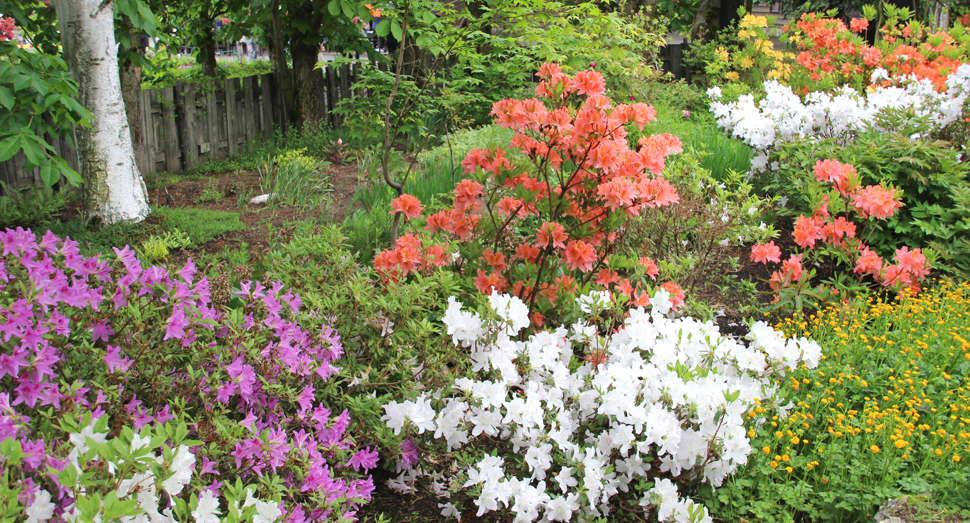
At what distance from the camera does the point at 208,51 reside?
11109mm

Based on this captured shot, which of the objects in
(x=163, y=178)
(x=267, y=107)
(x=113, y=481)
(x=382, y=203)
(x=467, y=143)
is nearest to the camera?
(x=113, y=481)

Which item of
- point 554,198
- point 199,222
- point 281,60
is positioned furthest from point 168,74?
point 554,198

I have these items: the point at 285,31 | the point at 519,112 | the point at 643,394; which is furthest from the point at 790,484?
the point at 285,31

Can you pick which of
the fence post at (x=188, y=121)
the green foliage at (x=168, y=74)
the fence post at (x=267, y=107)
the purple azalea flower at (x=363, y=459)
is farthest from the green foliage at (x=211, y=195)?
the purple azalea flower at (x=363, y=459)

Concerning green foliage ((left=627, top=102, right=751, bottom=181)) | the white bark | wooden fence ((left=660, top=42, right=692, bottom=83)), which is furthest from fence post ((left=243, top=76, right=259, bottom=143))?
wooden fence ((left=660, top=42, right=692, bottom=83))

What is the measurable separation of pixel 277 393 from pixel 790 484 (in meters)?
1.61

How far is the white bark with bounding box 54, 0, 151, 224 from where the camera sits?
4.33 metres

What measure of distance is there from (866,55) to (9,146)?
22.8 feet

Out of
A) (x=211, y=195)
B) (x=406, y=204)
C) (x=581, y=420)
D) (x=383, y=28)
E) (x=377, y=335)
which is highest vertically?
(x=383, y=28)

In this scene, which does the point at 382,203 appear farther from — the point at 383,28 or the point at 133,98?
the point at 133,98

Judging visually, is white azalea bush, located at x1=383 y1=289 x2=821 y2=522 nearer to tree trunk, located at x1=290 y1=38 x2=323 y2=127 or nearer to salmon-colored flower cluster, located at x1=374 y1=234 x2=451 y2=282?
salmon-colored flower cluster, located at x1=374 y1=234 x2=451 y2=282

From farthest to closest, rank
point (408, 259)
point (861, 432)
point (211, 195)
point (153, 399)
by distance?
1. point (211, 195)
2. point (408, 259)
3. point (861, 432)
4. point (153, 399)

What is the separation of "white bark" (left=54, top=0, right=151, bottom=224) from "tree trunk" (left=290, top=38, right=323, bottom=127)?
4.12 meters

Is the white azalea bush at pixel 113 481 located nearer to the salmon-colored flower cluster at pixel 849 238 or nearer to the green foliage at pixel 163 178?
the salmon-colored flower cluster at pixel 849 238
